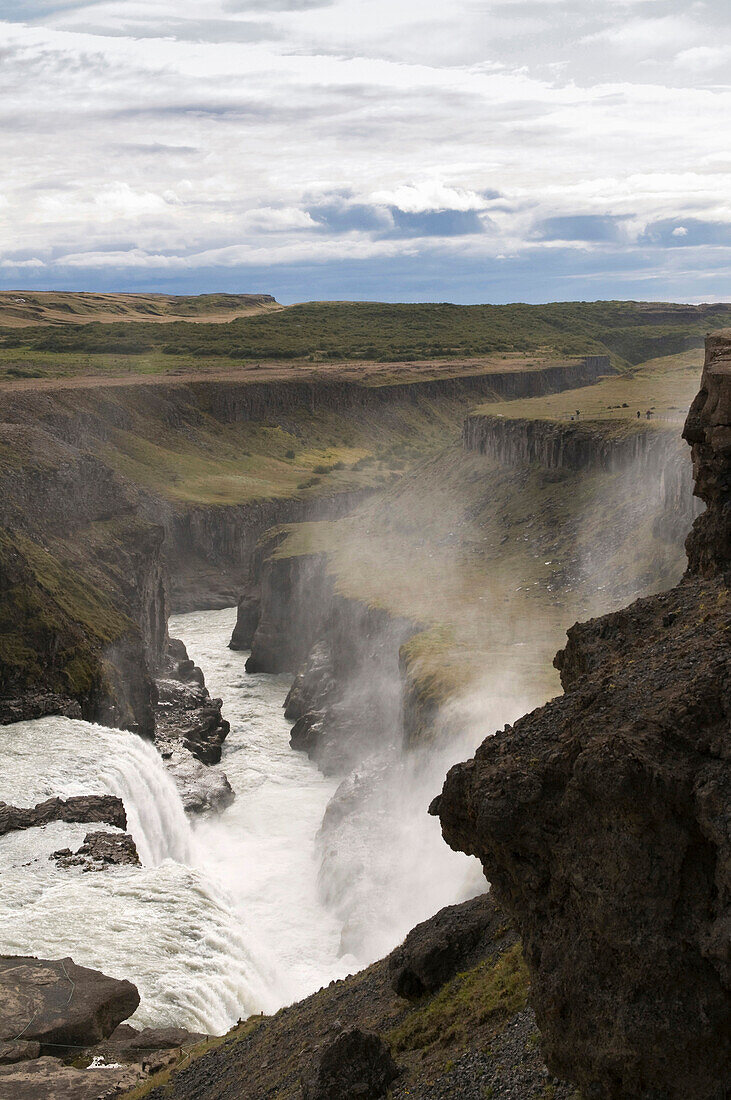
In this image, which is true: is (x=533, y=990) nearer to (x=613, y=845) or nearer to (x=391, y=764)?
(x=613, y=845)

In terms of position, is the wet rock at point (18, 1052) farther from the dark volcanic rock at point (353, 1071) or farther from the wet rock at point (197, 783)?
the wet rock at point (197, 783)

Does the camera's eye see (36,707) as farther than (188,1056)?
Yes

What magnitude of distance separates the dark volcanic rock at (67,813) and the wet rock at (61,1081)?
1436 cm

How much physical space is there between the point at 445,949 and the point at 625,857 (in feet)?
30.5

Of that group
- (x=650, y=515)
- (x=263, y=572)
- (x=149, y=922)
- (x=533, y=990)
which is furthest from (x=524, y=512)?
(x=533, y=990)

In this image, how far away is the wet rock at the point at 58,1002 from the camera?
2623cm

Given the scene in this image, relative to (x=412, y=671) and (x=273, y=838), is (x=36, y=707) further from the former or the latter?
(x=412, y=671)

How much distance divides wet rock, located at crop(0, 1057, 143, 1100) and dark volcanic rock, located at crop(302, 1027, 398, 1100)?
28.9ft

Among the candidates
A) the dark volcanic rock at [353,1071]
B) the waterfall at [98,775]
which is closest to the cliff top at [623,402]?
the waterfall at [98,775]

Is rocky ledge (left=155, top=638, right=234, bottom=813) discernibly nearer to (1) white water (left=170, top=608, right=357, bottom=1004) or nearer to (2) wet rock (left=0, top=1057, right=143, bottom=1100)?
(1) white water (left=170, top=608, right=357, bottom=1004)

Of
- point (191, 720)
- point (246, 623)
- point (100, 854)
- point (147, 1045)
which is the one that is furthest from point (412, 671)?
point (246, 623)

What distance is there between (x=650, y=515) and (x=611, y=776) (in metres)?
56.9

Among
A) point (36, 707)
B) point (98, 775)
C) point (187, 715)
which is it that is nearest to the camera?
point (98, 775)

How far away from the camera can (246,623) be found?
87000 mm
